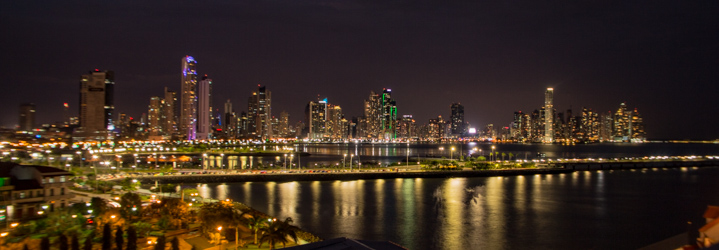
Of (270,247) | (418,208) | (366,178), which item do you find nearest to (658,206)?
(418,208)

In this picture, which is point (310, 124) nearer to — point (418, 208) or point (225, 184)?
point (225, 184)

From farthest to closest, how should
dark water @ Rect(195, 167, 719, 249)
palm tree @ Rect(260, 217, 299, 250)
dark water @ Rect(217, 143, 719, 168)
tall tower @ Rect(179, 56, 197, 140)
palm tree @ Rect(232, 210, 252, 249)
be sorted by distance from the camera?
tall tower @ Rect(179, 56, 197, 140) → dark water @ Rect(217, 143, 719, 168) → dark water @ Rect(195, 167, 719, 249) → palm tree @ Rect(232, 210, 252, 249) → palm tree @ Rect(260, 217, 299, 250)

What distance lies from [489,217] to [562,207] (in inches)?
174

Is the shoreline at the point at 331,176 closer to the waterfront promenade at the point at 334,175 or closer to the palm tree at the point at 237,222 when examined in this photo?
the waterfront promenade at the point at 334,175

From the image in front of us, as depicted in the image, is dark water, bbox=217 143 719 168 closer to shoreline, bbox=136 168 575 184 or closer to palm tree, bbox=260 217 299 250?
shoreline, bbox=136 168 575 184

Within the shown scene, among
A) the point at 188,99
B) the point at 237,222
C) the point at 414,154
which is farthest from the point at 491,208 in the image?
the point at 188,99

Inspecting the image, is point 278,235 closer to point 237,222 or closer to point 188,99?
point 237,222

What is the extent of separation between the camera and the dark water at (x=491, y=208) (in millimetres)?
→ 12555

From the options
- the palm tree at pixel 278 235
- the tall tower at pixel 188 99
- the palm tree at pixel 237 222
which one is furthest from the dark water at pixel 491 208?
the tall tower at pixel 188 99

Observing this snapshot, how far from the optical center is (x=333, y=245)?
4824mm

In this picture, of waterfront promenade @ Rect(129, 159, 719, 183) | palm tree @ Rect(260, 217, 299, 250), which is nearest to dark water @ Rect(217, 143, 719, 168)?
waterfront promenade @ Rect(129, 159, 719, 183)

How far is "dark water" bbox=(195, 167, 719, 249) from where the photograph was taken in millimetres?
12555

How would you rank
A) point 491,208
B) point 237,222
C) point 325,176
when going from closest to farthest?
point 237,222
point 491,208
point 325,176

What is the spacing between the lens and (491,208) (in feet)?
55.6
